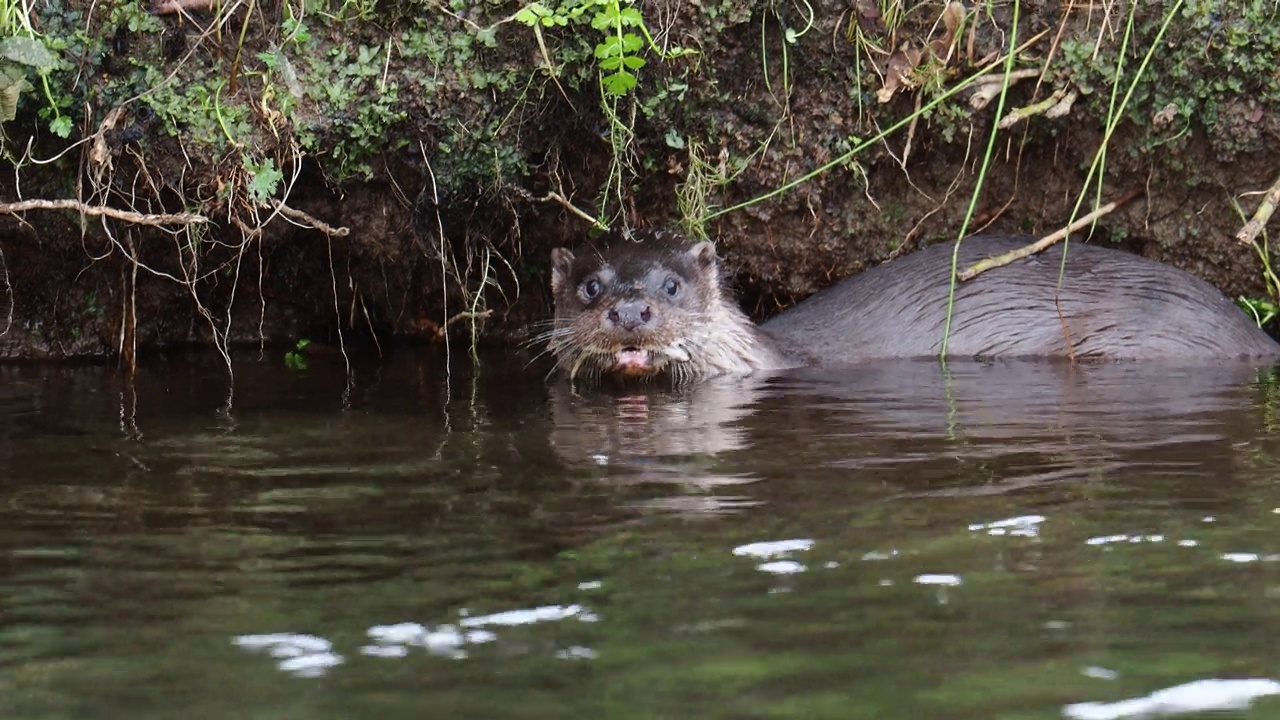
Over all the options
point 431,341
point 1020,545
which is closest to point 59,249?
point 431,341

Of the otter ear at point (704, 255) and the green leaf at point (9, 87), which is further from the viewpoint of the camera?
the otter ear at point (704, 255)

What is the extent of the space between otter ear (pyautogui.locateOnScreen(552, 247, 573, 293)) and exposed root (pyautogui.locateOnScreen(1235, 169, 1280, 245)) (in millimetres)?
2327

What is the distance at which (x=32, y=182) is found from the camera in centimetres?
495

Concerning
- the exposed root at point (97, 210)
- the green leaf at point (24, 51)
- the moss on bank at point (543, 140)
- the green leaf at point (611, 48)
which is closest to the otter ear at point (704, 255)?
the moss on bank at point (543, 140)

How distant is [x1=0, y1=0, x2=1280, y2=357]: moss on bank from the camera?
4711mm

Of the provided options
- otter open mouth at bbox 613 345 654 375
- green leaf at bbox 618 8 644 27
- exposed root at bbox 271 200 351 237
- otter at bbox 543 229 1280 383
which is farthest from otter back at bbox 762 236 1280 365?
exposed root at bbox 271 200 351 237

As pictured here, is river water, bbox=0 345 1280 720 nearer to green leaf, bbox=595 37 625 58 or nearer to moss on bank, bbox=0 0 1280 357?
moss on bank, bbox=0 0 1280 357

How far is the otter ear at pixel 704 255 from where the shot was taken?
5.37 m

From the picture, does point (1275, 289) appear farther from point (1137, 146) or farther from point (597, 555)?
point (597, 555)

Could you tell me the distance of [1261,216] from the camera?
5.42 meters

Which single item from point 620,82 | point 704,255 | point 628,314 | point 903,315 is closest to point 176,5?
point 620,82

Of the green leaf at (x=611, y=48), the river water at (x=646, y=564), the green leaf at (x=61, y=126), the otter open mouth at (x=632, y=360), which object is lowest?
the river water at (x=646, y=564)

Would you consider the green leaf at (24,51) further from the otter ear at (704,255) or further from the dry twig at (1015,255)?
the dry twig at (1015,255)

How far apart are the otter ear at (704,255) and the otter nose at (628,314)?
1.21 feet
